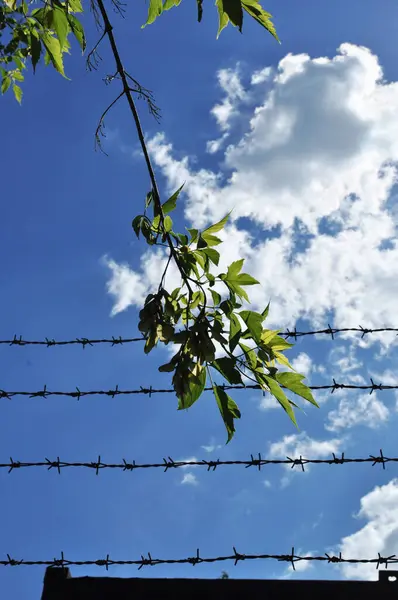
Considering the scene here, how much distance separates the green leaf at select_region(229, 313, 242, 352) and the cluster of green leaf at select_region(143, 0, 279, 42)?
2.67ft

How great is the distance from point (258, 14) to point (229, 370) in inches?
40.2

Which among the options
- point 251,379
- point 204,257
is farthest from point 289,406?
point 204,257

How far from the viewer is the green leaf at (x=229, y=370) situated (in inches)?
69.6

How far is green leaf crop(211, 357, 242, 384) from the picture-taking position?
1.77 metres

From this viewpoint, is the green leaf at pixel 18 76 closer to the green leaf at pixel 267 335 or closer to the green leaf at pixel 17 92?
the green leaf at pixel 17 92

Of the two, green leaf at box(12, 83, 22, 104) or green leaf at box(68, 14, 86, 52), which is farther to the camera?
green leaf at box(12, 83, 22, 104)

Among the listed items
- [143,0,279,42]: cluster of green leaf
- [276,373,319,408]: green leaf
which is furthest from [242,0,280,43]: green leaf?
[276,373,319,408]: green leaf

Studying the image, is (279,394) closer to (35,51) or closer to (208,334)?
(208,334)

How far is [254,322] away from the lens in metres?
1.83

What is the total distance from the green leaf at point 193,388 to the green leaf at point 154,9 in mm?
1195

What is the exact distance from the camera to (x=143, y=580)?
2139 millimetres

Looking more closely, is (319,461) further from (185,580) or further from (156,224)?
(156,224)

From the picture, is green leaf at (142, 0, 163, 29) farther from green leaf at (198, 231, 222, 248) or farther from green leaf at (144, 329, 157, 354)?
green leaf at (144, 329, 157, 354)

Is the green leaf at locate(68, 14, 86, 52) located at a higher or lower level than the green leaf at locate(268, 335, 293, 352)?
higher
